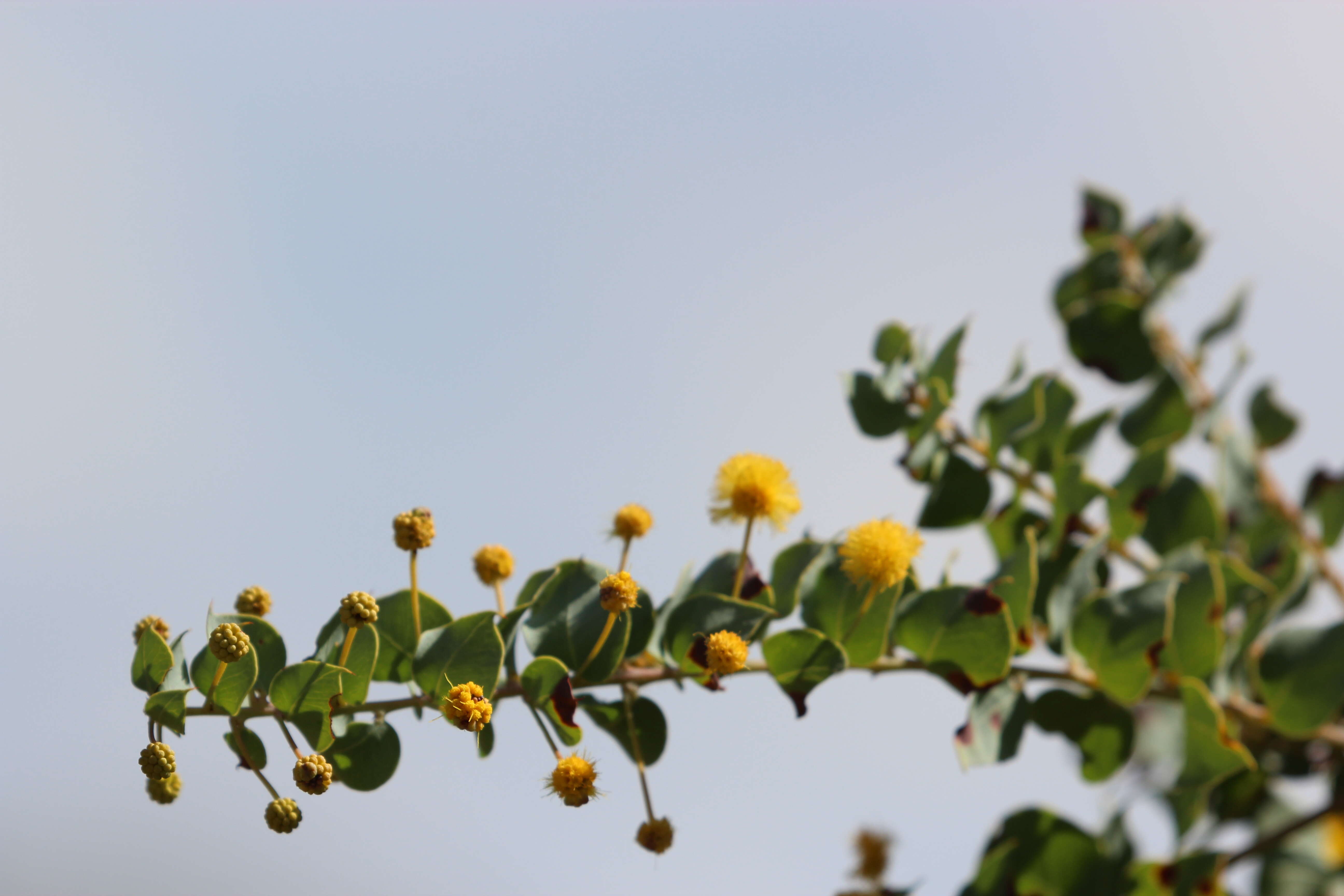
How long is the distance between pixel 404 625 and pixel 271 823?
0.41 meters

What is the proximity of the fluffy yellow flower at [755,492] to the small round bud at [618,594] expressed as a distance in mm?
377

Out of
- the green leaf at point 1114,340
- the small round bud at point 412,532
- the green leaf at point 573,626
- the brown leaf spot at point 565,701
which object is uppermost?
the green leaf at point 1114,340

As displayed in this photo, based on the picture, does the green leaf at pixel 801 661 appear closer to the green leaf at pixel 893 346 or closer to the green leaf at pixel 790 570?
the green leaf at pixel 790 570

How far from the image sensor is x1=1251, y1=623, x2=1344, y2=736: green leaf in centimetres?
199

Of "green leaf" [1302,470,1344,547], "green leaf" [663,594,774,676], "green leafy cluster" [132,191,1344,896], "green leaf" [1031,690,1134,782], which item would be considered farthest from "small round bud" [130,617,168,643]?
"green leaf" [1302,470,1344,547]

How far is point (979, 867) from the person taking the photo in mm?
1903

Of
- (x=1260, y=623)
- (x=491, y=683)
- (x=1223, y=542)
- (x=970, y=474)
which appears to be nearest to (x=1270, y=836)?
(x=1260, y=623)

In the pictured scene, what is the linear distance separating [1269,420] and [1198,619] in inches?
39.2

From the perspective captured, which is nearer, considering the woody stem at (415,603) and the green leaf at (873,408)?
the woody stem at (415,603)

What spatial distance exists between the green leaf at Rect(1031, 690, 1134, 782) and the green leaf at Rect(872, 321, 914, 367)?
0.99m

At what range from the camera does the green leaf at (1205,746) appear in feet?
5.92

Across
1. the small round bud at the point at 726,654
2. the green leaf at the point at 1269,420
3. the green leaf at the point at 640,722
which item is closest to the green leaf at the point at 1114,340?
the green leaf at the point at 1269,420

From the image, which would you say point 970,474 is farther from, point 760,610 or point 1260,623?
point 760,610

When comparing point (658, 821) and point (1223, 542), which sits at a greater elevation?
point (1223, 542)
